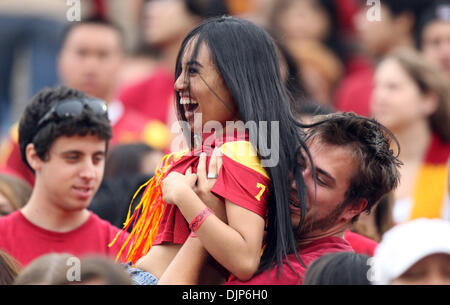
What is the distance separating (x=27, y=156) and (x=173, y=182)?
1.31 m

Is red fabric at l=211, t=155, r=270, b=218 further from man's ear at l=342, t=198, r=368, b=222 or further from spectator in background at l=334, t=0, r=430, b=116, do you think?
spectator in background at l=334, t=0, r=430, b=116

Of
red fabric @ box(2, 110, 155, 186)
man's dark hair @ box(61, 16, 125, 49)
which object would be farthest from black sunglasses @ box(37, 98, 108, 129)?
man's dark hair @ box(61, 16, 125, 49)

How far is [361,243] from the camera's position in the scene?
3.82m

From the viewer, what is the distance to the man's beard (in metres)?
3.20

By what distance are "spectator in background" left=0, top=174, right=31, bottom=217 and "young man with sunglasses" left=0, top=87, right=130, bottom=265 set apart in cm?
37

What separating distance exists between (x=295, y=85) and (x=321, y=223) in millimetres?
1135

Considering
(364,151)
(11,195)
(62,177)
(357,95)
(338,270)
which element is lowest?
(338,270)

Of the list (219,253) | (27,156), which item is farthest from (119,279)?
(27,156)

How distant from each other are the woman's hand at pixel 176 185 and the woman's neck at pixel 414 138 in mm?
3179

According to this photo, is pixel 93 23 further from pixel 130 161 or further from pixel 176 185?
pixel 176 185

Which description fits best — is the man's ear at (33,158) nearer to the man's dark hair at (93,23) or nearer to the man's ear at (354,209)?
the man's ear at (354,209)

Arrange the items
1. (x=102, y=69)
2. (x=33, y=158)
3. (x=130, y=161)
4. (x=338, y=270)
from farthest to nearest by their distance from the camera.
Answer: (x=102, y=69)
(x=130, y=161)
(x=33, y=158)
(x=338, y=270)

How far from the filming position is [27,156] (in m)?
4.14

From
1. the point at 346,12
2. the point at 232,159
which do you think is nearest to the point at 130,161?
the point at 232,159
